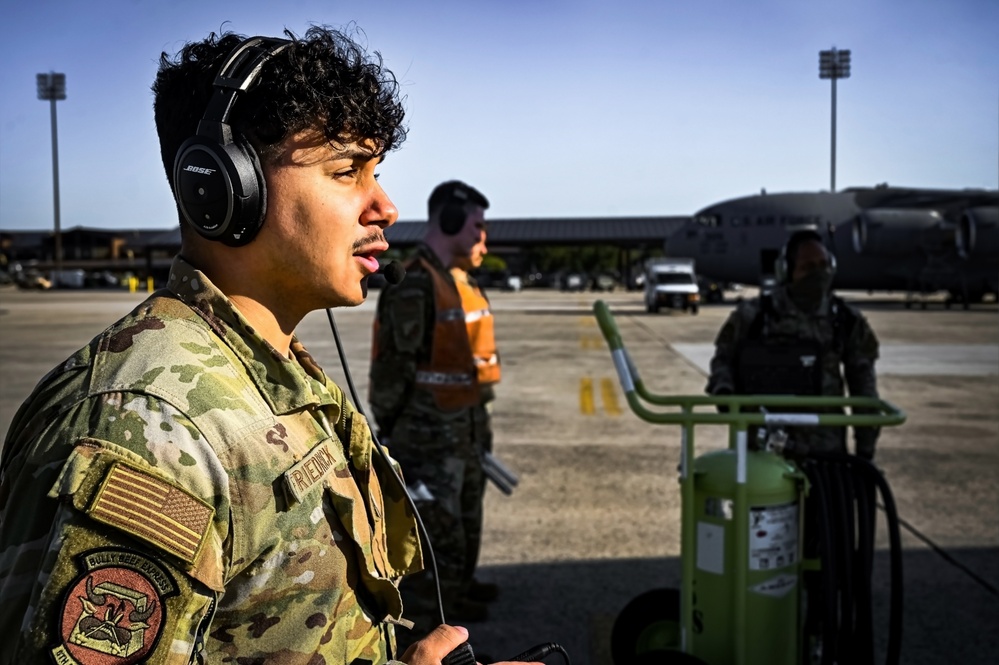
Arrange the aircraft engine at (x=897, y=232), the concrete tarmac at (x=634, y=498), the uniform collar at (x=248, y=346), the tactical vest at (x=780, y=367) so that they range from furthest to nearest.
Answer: the aircraft engine at (x=897, y=232) < the concrete tarmac at (x=634, y=498) < the tactical vest at (x=780, y=367) < the uniform collar at (x=248, y=346)

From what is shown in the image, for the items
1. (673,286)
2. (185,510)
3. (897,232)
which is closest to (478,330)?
(185,510)

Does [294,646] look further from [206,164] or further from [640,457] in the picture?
[640,457]

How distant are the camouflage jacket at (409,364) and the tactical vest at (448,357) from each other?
26 mm

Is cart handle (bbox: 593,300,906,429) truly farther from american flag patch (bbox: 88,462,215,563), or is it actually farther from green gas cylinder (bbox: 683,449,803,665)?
american flag patch (bbox: 88,462,215,563)

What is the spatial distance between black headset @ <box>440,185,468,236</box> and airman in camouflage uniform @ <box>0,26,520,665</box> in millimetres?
2780

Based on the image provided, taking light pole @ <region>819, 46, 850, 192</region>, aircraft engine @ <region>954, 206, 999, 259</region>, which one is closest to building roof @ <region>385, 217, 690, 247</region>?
light pole @ <region>819, 46, 850, 192</region>

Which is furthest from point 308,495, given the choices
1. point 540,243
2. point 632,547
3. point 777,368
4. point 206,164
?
point 540,243

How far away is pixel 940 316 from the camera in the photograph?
2717cm

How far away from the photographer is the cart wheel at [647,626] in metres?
3.75

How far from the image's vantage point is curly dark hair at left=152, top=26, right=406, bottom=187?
4.74ft

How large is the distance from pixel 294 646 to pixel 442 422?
302cm

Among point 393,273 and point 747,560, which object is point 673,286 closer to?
point 747,560

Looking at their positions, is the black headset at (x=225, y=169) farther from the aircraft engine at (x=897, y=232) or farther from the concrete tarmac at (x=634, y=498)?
the aircraft engine at (x=897, y=232)

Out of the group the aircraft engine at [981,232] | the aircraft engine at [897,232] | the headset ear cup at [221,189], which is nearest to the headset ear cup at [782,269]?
the headset ear cup at [221,189]
